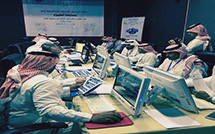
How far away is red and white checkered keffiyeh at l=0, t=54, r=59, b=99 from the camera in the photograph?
125 centimetres

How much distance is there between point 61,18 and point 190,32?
19.6ft

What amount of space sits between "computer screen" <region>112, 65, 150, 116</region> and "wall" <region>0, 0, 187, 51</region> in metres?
5.01

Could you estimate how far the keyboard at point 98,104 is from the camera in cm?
144

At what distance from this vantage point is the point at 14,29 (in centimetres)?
789

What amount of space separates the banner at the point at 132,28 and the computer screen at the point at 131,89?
5.93 metres

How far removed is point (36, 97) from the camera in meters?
1.17

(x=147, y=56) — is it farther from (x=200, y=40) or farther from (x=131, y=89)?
(x=131, y=89)

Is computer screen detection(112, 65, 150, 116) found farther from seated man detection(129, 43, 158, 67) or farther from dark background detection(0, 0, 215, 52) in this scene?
dark background detection(0, 0, 215, 52)

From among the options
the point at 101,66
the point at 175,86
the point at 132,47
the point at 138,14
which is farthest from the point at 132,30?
the point at 175,86

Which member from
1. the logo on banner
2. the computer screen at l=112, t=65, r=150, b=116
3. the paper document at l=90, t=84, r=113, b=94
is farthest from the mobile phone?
the logo on banner

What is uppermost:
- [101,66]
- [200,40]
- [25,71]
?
[200,40]

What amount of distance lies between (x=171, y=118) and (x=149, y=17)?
702 centimetres

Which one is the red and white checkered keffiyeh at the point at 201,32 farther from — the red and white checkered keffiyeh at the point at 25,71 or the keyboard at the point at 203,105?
the red and white checkered keffiyeh at the point at 25,71

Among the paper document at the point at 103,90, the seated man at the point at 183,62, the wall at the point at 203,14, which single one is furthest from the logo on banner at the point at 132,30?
the paper document at the point at 103,90
